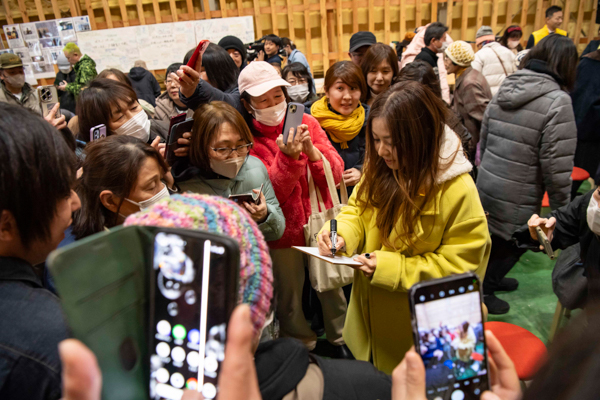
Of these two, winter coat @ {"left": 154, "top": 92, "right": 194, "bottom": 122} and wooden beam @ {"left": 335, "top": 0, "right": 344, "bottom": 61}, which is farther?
wooden beam @ {"left": 335, "top": 0, "right": 344, "bottom": 61}

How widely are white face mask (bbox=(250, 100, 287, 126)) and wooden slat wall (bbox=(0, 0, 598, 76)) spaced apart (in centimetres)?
579

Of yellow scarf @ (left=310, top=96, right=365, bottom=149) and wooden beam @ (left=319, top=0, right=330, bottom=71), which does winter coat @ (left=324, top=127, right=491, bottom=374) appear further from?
wooden beam @ (left=319, top=0, right=330, bottom=71)

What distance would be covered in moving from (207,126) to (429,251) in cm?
115

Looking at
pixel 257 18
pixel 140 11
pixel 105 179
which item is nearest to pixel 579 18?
pixel 257 18

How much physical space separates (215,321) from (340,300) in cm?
201

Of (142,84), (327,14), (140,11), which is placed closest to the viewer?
(142,84)

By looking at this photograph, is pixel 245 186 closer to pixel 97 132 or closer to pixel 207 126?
pixel 207 126

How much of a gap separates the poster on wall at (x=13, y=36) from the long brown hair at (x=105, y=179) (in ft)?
27.0

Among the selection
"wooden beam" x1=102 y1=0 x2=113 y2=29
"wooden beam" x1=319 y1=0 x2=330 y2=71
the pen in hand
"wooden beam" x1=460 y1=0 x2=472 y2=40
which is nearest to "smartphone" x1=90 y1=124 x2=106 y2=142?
the pen in hand

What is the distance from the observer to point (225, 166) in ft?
6.07

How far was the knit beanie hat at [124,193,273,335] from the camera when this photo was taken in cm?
67

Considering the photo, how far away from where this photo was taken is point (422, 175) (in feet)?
4.56

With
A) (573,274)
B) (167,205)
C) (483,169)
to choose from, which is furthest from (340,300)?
(167,205)

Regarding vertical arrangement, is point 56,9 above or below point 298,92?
above
